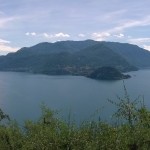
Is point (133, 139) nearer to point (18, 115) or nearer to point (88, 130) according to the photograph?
point (88, 130)

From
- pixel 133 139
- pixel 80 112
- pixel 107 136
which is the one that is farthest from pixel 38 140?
→ pixel 80 112

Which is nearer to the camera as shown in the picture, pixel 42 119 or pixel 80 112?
pixel 42 119

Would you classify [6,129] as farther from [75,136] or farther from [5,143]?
[75,136]

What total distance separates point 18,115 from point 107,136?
137768mm

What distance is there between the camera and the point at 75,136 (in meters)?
30.3

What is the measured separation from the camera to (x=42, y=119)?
131ft

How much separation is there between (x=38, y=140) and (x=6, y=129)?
46.2ft

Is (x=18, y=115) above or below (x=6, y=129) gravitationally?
below

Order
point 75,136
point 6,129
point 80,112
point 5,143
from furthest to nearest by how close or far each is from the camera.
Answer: point 80,112, point 6,129, point 5,143, point 75,136

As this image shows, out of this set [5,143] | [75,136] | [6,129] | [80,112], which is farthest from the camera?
[80,112]

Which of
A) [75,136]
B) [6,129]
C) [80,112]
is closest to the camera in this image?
[75,136]

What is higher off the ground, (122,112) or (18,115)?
(122,112)

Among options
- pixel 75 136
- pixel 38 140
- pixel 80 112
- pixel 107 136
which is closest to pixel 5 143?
pixel 38 140

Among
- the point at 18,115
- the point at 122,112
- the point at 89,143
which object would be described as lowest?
the point at 18,115
